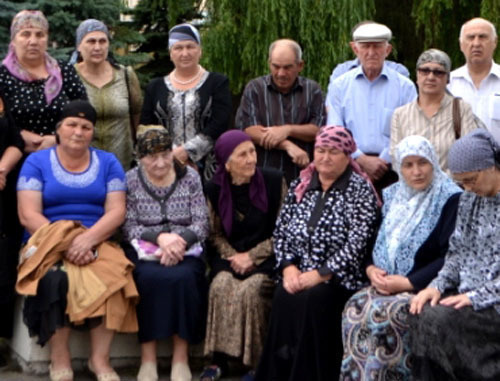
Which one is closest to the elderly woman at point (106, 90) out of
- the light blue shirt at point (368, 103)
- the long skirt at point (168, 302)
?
the long skirt at point (168, 302)

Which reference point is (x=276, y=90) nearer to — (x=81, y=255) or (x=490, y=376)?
(x=81, y=255)

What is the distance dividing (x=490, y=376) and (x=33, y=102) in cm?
363

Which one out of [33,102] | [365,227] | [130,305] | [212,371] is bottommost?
[212,371]

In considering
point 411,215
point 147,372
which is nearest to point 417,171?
point 411,215

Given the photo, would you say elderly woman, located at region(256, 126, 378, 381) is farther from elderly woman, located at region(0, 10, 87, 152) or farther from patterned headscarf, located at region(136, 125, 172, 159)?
elderly woman, located at region(0, 10, 87, 152)

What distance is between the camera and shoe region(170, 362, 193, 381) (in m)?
6.40

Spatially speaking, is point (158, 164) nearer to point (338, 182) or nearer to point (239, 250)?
point (239, 250)

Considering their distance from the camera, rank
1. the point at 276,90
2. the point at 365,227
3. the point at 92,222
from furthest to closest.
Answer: the point at 276,90
the point at 92,222
the point at 365,227

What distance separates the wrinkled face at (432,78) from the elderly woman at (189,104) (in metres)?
1.49

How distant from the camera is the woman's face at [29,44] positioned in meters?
6.88

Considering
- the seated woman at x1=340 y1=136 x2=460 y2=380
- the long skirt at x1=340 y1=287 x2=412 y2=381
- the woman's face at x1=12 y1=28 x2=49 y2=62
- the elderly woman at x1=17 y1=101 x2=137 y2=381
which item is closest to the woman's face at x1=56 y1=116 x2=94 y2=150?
the elderly woman at x1=17 y1=101 x2=137 y2=381

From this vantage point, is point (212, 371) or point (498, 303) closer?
point (498, 303)

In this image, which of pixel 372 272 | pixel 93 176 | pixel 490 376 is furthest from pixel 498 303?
pixel 93 176

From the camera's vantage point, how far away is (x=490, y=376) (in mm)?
5242
